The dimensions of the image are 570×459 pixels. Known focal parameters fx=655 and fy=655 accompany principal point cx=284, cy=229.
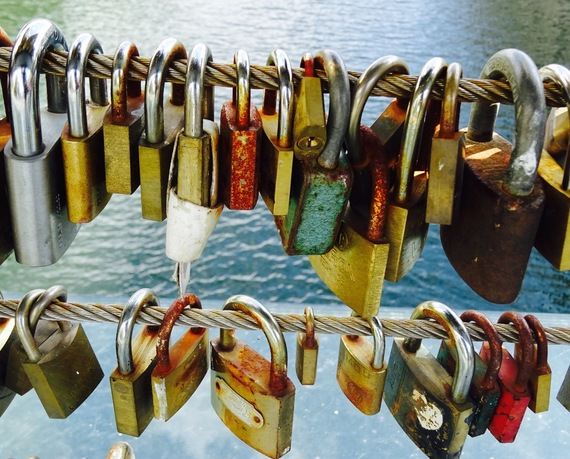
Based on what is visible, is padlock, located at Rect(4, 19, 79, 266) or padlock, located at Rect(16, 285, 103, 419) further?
padlock, located at Rect(16, 285, 103, 419)

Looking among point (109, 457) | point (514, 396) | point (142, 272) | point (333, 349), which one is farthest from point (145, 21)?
point (514, 396)

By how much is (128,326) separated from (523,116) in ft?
1.93

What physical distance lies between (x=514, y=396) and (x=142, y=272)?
2291mm

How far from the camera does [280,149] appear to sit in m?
0.73

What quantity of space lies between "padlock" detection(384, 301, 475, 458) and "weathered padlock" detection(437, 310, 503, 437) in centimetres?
2

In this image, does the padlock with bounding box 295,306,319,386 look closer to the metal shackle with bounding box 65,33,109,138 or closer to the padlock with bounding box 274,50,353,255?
the padlock with bounding box 274,50,353,255

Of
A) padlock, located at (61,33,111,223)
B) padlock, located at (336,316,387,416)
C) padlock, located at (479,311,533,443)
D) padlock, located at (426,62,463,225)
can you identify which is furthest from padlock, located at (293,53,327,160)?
padlock, located at (479,311,533,443)

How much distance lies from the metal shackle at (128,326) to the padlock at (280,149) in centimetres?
28

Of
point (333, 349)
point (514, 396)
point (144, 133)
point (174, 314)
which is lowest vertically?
point (333, 349)

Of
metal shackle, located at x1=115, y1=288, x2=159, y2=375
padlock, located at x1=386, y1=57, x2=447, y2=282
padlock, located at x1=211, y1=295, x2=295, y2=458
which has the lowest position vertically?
padlock, located at x1=211, y1=295, x2=295, y2=458

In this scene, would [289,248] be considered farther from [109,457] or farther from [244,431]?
[109,457]

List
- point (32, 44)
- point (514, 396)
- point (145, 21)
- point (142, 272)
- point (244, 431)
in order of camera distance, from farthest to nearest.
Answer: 1. point (145, 21)
2. point (142, 272)
3. point (244, 431)
4. point (514, 396)
5. point (32, 44)

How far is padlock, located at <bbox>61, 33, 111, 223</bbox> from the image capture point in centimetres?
73

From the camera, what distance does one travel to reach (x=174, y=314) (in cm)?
92
